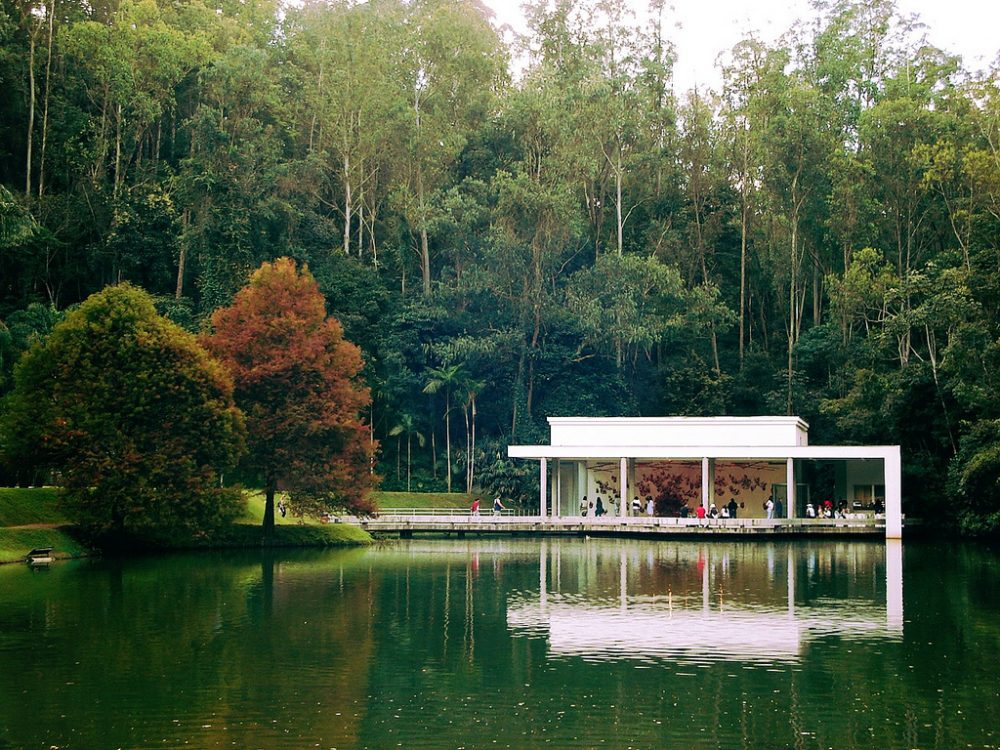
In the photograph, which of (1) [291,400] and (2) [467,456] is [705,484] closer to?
(2) [467,456]

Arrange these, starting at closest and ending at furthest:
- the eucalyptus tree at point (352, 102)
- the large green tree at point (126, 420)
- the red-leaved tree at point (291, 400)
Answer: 1. the large green tree at point (126, 420)
2. the red-leaved tree at point (291, 400)
3. the eucalyptus tree at point (352, 102)

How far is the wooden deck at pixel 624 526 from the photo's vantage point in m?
51.3

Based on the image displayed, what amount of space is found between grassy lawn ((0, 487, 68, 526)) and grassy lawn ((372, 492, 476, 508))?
71.3ft

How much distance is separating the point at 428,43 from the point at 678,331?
66.8 feet

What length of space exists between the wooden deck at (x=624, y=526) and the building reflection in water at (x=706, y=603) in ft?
24.1

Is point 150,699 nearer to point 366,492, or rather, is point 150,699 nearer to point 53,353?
point 53,353

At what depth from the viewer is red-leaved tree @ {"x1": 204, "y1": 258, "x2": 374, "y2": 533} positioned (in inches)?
1791

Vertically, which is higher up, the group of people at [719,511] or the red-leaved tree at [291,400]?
the red-leaved tree at [291,400]

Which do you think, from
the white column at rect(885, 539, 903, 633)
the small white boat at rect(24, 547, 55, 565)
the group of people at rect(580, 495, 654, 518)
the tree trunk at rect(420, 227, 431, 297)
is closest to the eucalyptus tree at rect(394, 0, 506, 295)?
the tree trunk at rect(420, 227, 431, 297)

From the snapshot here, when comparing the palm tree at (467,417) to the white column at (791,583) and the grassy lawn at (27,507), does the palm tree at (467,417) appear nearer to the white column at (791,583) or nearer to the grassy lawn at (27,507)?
the white column at (791,583)

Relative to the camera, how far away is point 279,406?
151 feet

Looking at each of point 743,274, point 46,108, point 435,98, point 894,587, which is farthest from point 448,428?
point 894,587

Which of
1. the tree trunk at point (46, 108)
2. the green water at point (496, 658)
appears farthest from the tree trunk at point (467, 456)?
the green water at point (496, 658)

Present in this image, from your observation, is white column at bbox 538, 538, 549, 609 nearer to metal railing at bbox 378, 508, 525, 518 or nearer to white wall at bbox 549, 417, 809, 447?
white wall at bbox 549, 417, 809, 447
